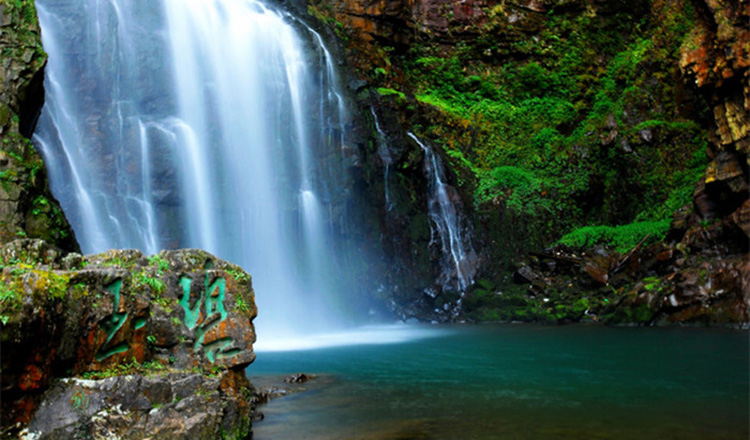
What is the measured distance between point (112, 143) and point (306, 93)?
20.9 ft

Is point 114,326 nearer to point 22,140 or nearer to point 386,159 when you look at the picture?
point 22,140

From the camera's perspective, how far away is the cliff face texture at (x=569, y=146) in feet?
42.4

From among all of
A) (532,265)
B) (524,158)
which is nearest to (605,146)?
(524,158)

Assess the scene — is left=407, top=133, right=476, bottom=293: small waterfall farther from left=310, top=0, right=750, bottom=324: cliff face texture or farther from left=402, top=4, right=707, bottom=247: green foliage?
left=402, top=4, right=707, bottom=247: green foliage

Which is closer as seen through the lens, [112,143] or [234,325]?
[234,325]

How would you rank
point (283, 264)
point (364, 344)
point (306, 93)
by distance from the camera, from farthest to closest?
point (306, 93) < point (283, 264) < point (364, 344)

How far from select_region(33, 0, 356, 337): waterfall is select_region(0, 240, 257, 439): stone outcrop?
9.58m

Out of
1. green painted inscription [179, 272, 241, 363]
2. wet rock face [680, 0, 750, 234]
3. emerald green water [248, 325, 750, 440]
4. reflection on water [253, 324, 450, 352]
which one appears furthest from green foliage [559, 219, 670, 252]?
green painted inscription [179, 272, 241, 363]

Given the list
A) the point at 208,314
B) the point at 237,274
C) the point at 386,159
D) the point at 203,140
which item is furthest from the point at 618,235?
the point at 208,314

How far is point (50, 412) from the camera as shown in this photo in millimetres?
3639

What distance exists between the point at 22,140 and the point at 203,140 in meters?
6.65

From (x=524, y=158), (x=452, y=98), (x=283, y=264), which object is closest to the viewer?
(x=283, y=264)

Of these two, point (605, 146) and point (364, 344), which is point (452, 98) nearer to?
point (605, 146)

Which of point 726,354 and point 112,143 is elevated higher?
point 112,143
